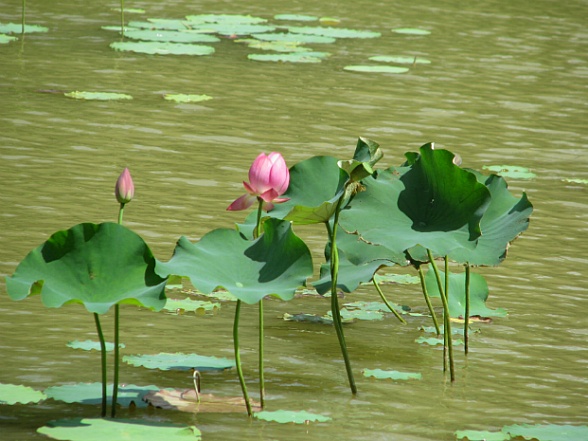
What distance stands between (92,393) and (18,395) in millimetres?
176

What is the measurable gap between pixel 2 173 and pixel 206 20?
15.8 ft

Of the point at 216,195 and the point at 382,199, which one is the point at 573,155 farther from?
the point at 382,199

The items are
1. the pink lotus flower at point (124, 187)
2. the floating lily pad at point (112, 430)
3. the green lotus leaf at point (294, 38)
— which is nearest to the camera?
the floating lily pad at point (112, 430)

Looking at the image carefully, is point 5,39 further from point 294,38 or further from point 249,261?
point 249,261

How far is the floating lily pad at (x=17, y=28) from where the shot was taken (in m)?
8.52

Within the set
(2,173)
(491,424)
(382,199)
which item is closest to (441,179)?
(382,199)

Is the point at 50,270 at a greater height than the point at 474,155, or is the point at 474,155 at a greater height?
the point at 50,270

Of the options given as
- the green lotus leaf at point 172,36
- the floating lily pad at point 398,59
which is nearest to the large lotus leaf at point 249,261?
the floating lily pad at point 398,59

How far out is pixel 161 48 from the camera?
26.8 feet

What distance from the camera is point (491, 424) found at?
2.79 metres

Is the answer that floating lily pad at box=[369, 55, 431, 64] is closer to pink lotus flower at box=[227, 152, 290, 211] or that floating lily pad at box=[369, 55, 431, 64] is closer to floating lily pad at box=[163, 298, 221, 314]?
floating lily pad at box=[163, 298, 221, 314]

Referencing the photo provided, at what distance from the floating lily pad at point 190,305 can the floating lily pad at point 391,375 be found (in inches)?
27.0

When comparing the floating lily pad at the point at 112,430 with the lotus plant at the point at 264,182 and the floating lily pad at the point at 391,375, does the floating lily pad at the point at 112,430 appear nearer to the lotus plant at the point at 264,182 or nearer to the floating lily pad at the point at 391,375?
the lotus plant at the point at 264,182

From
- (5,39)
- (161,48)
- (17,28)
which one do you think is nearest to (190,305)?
(161,48)
